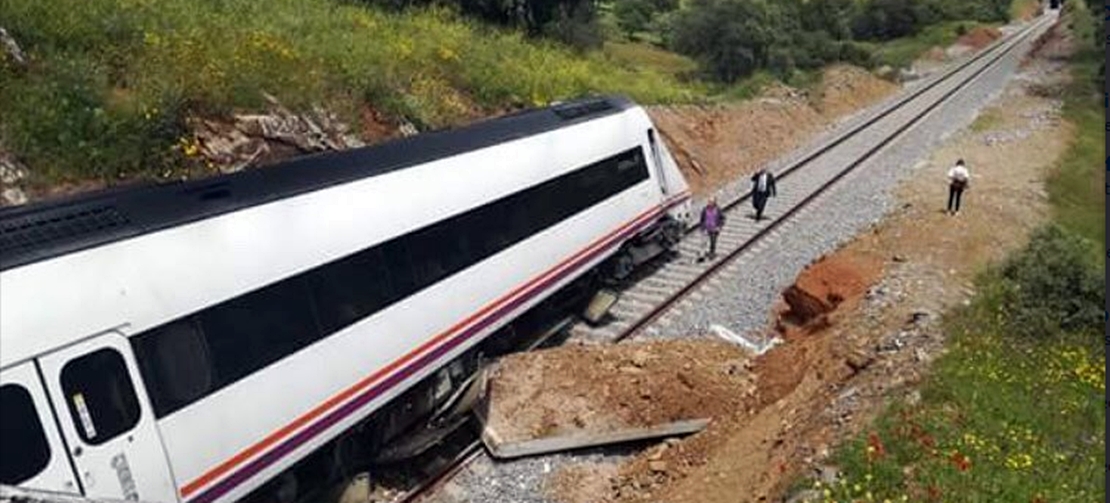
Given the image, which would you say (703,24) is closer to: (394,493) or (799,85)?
(799,85)

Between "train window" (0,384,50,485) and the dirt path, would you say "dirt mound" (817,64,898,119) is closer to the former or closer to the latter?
the dirt path

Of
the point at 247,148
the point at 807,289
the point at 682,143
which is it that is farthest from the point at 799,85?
the point at 247,148

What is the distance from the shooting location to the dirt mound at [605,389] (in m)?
13.5

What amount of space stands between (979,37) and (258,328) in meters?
80.3

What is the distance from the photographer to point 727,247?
73.0 feet

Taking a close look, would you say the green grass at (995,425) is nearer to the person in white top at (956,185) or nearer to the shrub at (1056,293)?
the shrub at (1056,293)

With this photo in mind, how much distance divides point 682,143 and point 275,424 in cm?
2397

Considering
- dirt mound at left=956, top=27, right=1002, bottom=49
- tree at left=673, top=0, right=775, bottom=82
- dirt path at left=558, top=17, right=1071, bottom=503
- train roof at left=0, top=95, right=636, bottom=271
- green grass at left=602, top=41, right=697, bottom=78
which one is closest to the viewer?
train roof at left=0, top=95, right=636, bottom=271

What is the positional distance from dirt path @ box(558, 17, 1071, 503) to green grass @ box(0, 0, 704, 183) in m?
9.97

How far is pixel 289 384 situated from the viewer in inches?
397

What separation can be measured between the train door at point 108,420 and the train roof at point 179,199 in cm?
90

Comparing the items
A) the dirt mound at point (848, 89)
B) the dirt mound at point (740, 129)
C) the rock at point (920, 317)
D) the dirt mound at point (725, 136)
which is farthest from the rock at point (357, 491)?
the dirt mound at point (848, 89)

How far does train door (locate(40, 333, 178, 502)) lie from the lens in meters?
7.88

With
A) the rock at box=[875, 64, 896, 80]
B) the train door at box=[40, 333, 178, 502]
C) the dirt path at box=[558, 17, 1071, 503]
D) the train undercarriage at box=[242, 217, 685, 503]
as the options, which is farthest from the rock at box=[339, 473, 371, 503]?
the rock at box=[875, 64, 896, 80]
